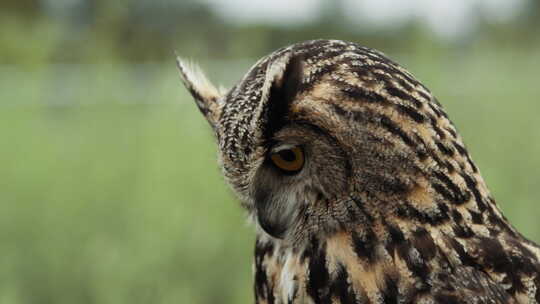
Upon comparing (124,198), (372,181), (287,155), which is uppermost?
(124,198)

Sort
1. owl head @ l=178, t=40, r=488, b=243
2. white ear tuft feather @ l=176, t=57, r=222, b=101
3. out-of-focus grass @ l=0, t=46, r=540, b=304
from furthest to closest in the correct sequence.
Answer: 1. out-of-focus grass @ l=0, t=46, r=540, b=304
2. white ear tuft feather @ l=176, t=57, r=222, b=101
3. owl head @ l=178, t=40, r=488, b=243

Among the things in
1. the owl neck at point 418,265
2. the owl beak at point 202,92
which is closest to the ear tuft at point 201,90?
the owl beak at point 202,92

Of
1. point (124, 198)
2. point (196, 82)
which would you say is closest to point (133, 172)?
point (124, 198)

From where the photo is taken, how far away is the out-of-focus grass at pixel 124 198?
312 cm

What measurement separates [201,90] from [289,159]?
563mm

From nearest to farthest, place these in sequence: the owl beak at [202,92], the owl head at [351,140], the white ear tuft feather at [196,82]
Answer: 1. the owl head at [351,140]
2. the owl beak at [202,92]
3. the white ear tuft feather at [196,82]

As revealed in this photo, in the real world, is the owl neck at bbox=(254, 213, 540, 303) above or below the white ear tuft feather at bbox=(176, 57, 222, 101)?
below

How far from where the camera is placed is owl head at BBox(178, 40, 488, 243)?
4.68 feet

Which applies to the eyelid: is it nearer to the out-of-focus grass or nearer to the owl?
the owl

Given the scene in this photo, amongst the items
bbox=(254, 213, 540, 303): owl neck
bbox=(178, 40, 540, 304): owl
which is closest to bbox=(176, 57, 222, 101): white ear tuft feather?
bbox=(178, 40, 540, 304): owl

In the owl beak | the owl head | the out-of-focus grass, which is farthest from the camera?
the out-of-focus grass

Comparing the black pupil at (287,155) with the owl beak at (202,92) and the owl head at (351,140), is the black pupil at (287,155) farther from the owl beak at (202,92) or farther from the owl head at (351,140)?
the owl beak at (202,92)

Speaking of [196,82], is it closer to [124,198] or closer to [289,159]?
[289,159]

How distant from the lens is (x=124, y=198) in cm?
356
